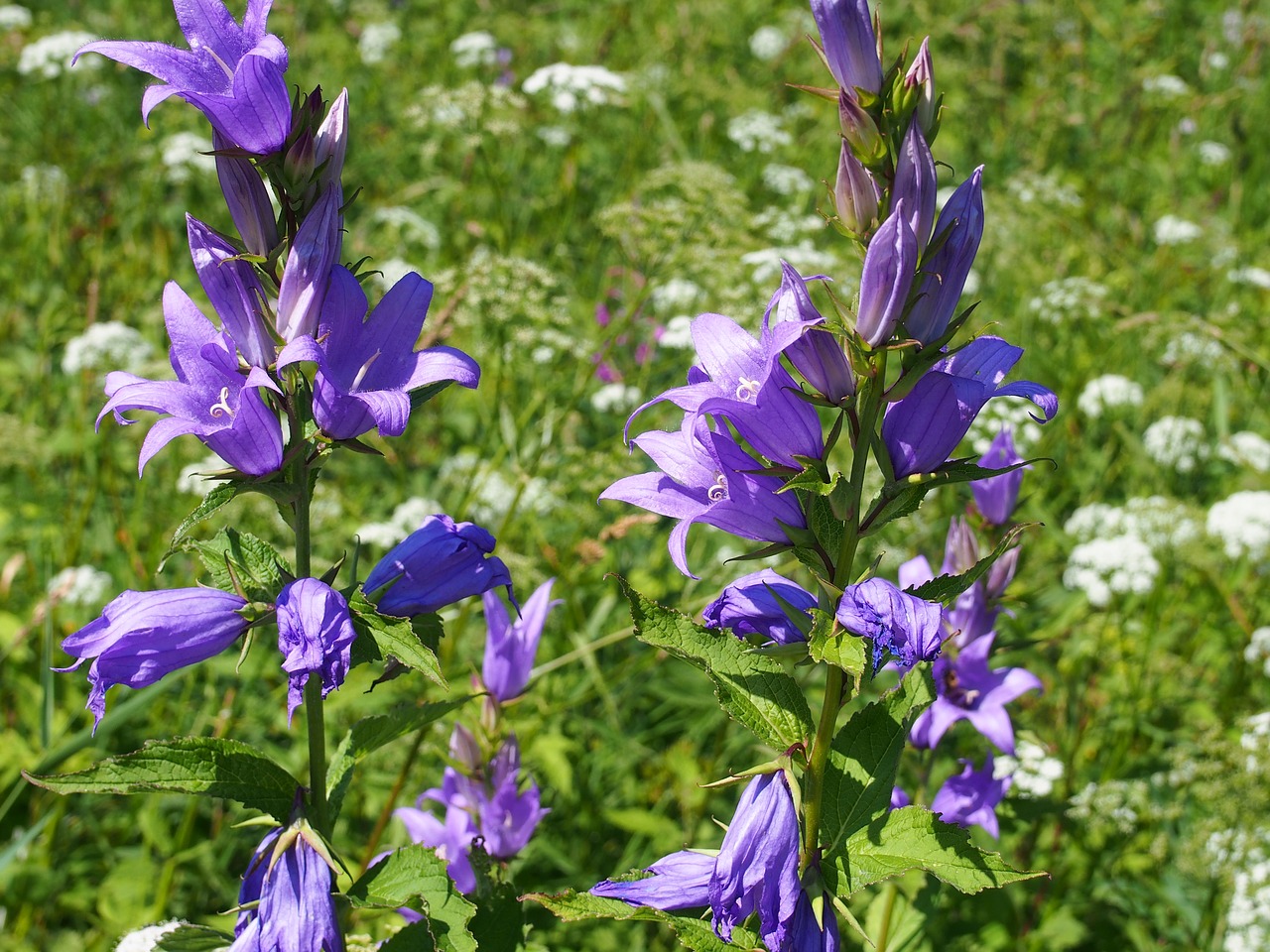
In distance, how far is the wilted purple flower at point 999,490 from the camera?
9.08 ft

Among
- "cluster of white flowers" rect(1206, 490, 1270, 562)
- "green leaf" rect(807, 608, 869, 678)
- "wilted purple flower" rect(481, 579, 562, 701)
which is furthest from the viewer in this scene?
"cluster of white flowers" rect(1206, 490, 1270, 562)

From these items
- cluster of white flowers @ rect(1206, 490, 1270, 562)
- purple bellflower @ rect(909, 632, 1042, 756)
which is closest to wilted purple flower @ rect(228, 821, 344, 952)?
purple bellflower @ rect(909, 632, 1042, 756)

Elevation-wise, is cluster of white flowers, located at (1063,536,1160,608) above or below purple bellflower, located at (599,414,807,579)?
above

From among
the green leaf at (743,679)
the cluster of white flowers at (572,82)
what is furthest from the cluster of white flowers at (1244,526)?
the cluster of white flowers at (572,82)

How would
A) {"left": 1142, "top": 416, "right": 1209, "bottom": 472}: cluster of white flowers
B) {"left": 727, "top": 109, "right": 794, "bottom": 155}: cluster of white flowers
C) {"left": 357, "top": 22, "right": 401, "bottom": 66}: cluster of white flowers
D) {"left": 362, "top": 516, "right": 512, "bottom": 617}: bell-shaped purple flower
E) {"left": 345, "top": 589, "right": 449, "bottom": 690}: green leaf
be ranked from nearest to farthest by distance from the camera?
{"left": 345, "top": 589, "right": 449, "bottom": 690}: green leaf
{"left": 362, "top": 516, "right": 512, "bottom": 617}: bell-shaped purple flower
{"left": 1142, "top": 416, "right": 1209, "bottom": 472}: cluster of white flowers
{"left": 727, "top": 109, "right": 794, "bottom": 155}: cluster of white flowers
{"left": 357, "top": 22, "right": 401, "bottom": 66}: cluster of white flowers

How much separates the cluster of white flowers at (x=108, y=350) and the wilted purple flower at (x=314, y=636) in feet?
11.2

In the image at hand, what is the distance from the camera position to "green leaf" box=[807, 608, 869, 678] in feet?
5.28

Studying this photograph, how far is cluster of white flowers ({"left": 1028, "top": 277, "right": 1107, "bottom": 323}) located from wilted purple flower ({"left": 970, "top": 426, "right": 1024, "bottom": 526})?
286 centimetres

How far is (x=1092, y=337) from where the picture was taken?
6316 millimetres

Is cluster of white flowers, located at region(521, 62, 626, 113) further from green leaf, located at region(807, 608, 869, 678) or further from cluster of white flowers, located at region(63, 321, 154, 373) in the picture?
green leaf, located at region(807, 608, 869, 678)

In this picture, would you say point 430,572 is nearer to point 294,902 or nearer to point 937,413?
point 294,902

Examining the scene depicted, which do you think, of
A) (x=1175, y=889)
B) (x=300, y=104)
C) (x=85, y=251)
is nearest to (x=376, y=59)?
(x=85, y=251)

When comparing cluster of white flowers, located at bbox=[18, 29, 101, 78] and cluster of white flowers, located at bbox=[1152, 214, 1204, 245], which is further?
cluster of white flowers, located at bbox=[1152, 214, 1204, 245]

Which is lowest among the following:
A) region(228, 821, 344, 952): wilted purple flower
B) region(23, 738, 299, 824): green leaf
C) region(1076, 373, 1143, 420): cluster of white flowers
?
region(228, 821, 344, 952): wilted purple flower
